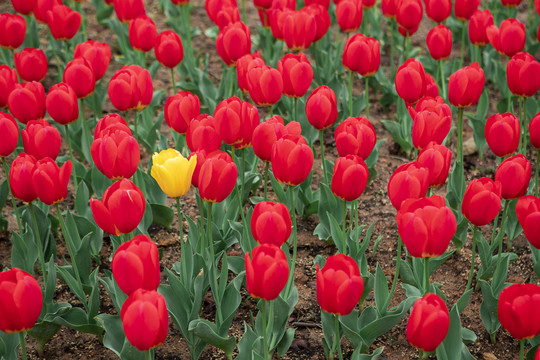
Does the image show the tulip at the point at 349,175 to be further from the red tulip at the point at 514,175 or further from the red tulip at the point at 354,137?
the red tulip at the point at 514,175

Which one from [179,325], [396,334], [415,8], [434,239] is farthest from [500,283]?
[415,8]

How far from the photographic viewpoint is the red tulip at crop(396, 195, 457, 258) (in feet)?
6.74

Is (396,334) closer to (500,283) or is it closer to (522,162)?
(500,283)

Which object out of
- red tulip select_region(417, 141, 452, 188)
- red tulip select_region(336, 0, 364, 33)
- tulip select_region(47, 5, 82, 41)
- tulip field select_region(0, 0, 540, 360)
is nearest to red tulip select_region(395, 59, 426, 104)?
tulip field select_region(0, 0, 540, 360)

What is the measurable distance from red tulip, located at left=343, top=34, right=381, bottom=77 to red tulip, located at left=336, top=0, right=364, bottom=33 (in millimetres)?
736

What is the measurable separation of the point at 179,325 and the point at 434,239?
3.57 feet

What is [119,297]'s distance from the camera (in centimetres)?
257

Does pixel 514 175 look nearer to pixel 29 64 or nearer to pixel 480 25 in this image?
pixel 480 25

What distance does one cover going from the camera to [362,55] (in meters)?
3.31

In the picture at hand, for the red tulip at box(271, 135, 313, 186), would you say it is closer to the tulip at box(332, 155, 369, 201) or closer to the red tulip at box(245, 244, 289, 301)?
the tulip at box(332, 155, 369, 201)

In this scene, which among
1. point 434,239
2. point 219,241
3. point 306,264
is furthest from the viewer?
point 306,264

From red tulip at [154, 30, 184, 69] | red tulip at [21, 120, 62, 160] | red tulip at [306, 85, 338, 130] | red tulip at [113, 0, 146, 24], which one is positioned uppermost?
red tulip at [306, 85, 338, 130]

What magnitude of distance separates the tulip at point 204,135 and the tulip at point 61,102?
0.67 m

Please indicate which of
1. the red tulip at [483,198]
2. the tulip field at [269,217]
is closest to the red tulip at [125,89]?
the tulip field at [269,217]
